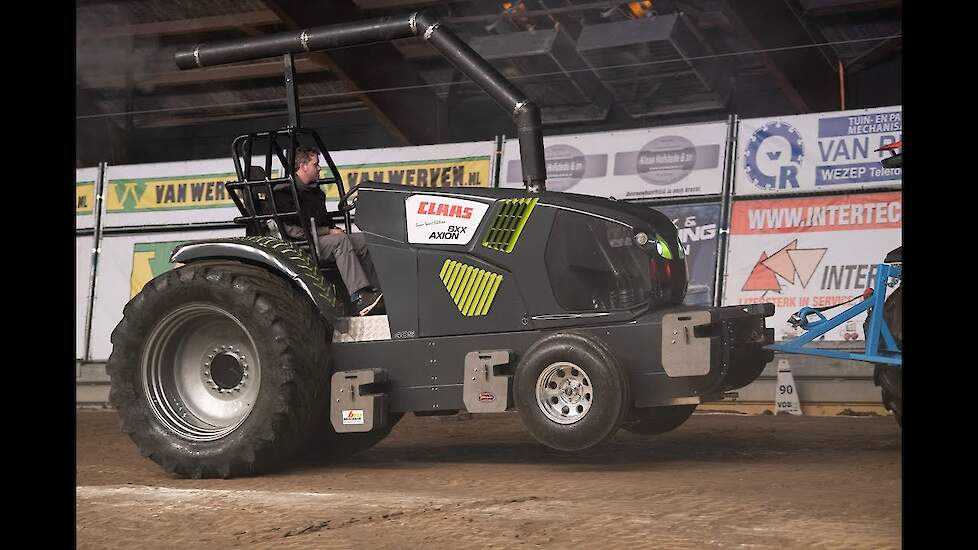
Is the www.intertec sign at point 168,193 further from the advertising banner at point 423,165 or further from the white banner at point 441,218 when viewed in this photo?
the white banner at point 441,218

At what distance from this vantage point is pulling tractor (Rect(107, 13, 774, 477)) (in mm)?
6176

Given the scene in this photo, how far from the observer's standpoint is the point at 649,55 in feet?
38.9

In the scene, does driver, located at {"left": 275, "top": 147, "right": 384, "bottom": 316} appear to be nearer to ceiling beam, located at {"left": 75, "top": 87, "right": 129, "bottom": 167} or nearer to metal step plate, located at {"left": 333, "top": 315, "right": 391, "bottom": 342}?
metal step plate, located at {"left": 333, "top": 315, "right": 391, "bottom": 342}

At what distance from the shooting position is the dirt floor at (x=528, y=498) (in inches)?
178

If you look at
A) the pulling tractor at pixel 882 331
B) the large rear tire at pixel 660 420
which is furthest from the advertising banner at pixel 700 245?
the large rear tire at pixel 660 420

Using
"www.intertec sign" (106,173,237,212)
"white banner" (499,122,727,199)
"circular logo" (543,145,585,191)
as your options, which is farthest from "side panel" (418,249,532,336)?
"www.intertec sign" (106,173,237,212)

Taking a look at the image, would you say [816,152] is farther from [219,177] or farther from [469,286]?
[219,177]

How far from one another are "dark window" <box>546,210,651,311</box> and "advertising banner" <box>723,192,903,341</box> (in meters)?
3.90

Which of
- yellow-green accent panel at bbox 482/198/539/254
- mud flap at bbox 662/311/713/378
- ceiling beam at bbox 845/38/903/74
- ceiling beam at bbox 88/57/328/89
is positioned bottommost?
mud flap at bbox 662/311/713/378

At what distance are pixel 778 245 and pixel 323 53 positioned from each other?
4968 mm

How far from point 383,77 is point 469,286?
23.3 ft

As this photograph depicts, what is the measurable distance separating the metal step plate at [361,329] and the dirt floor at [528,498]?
72 centimetres
